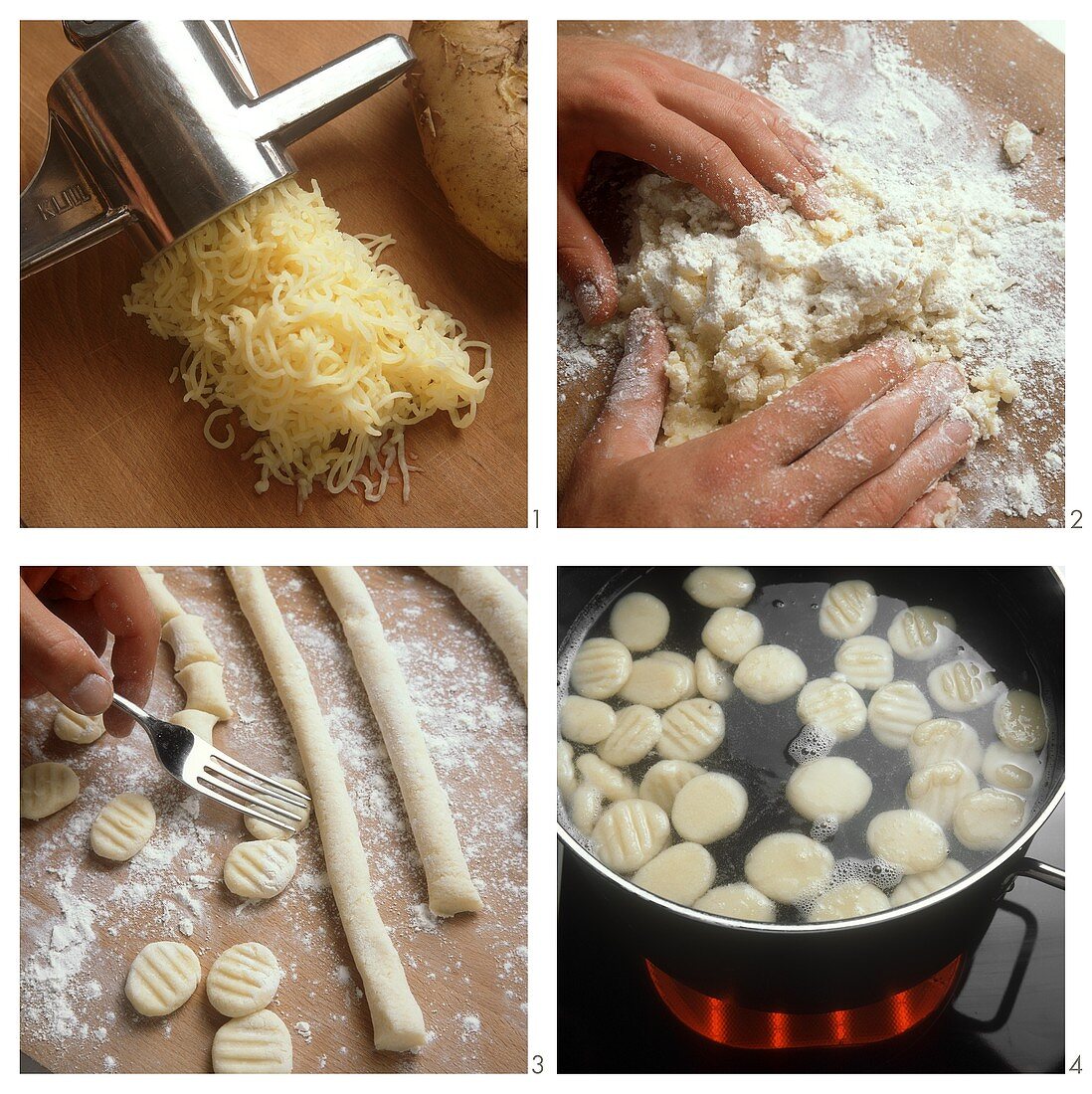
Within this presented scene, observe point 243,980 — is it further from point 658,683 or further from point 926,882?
point 926,882

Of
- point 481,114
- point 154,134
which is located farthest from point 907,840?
point 154,134

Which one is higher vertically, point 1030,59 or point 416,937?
point 1030,59

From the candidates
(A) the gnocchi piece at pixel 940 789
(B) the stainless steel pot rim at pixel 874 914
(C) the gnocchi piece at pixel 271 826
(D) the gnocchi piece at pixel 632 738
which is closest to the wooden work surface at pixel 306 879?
(C) the gnocchi piece at pixel 271 826

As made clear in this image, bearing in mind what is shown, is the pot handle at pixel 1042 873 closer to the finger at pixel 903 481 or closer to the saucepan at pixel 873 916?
the saucepan at pixel 873 916

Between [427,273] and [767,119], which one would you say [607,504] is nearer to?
[427,273]

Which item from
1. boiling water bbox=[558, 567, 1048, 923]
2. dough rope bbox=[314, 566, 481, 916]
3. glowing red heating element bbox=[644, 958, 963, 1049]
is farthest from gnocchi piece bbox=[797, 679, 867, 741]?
dough rope bbox=[314, 566, 481, 916]

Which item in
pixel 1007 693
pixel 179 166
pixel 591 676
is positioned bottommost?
pixel 1007 693

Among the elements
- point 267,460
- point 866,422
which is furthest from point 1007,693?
point 267,460
